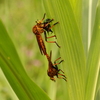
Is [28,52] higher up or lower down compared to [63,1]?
lower down

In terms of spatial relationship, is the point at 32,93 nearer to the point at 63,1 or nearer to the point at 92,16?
the point at 63,1

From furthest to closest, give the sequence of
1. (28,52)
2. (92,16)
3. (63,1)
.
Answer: (28,52)
(92,16)
(63,1)

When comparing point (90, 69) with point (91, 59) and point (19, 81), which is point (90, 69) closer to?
point (91, 59)

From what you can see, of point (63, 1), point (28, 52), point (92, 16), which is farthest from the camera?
point (28, 52)

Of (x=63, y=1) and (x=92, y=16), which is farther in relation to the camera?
(x=92, y=16)

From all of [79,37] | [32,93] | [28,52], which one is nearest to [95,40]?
[79,37]

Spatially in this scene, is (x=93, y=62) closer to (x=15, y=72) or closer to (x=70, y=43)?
(x=70, y=43)
